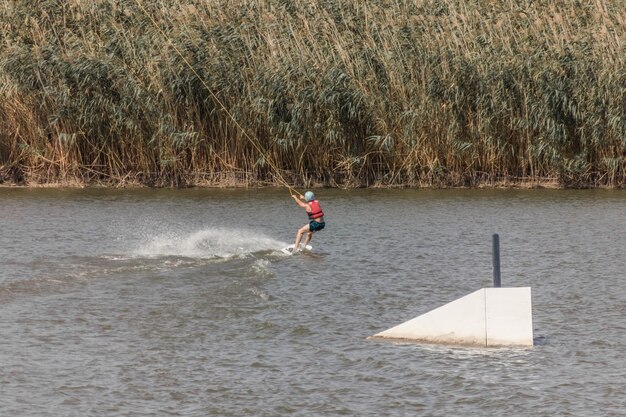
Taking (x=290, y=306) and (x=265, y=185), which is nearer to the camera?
(x=290, y=306)

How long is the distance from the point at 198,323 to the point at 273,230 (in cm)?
917

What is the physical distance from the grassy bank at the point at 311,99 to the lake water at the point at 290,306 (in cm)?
255

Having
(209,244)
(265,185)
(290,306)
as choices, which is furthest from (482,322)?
(265,185)

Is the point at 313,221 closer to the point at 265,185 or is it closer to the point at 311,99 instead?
the point at 311,99

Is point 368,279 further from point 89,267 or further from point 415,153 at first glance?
point 415,153

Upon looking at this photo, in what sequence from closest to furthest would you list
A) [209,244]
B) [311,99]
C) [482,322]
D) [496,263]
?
1. [482,322]
2. [496,263]
3. [209,244]
4. [311,99]

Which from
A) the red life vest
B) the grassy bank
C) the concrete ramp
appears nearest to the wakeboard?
the red life vest

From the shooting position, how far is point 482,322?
13.7m

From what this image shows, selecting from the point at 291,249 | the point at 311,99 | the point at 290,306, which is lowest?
the point at 290,306

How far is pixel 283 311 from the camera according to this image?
15.9m

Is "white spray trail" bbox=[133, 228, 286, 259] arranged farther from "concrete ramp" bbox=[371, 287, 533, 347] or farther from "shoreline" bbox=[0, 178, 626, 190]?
"shoreline" bbox=[0, 178, 626, 190]

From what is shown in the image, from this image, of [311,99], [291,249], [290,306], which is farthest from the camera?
[311,99]

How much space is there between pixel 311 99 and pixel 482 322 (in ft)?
56.3

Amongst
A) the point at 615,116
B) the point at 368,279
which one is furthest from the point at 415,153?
the point at 368,279
